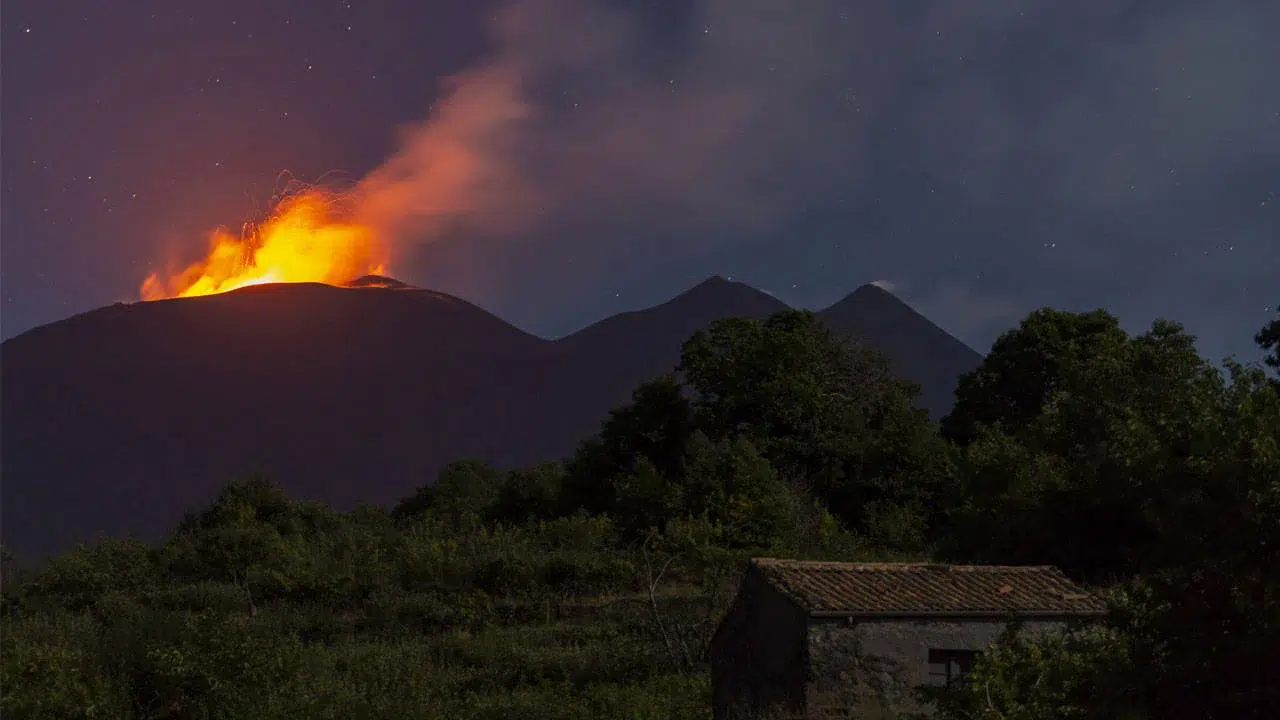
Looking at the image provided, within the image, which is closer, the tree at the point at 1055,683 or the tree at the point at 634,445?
the tree at the point at 1055,683

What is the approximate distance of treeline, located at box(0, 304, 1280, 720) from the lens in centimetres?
1060

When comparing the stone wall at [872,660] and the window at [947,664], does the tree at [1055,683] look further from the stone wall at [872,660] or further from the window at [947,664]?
the window at [947,664]

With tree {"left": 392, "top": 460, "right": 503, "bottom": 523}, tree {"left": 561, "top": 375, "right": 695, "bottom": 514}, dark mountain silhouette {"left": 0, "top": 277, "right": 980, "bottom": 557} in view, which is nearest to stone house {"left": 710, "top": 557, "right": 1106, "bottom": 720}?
tree {"left": 561, "top": 375, "right": 695, "bottom": 514}

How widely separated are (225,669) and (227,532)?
83.0ft

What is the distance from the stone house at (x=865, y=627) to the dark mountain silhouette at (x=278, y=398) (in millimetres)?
101141

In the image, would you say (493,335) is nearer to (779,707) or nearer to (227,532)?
(227,532)

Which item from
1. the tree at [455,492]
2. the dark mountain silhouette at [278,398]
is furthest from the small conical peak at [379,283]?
the tree at [455,492]

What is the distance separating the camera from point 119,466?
422 ft

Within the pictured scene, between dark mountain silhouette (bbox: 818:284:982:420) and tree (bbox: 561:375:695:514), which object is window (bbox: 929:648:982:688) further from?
dark mountain silhouette (bbox: 818:284:982:420)

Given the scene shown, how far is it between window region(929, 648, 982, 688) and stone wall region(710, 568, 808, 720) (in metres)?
2.54

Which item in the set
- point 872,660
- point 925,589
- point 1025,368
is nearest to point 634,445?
point 1025,368

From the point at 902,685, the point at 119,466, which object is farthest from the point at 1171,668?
the point at 119,466

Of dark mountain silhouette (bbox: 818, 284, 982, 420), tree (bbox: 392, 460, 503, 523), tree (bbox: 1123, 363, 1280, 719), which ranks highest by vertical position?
dark mountain silhouette (bbox: 818, 284, 982, 420)

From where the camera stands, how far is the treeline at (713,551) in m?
10.6
